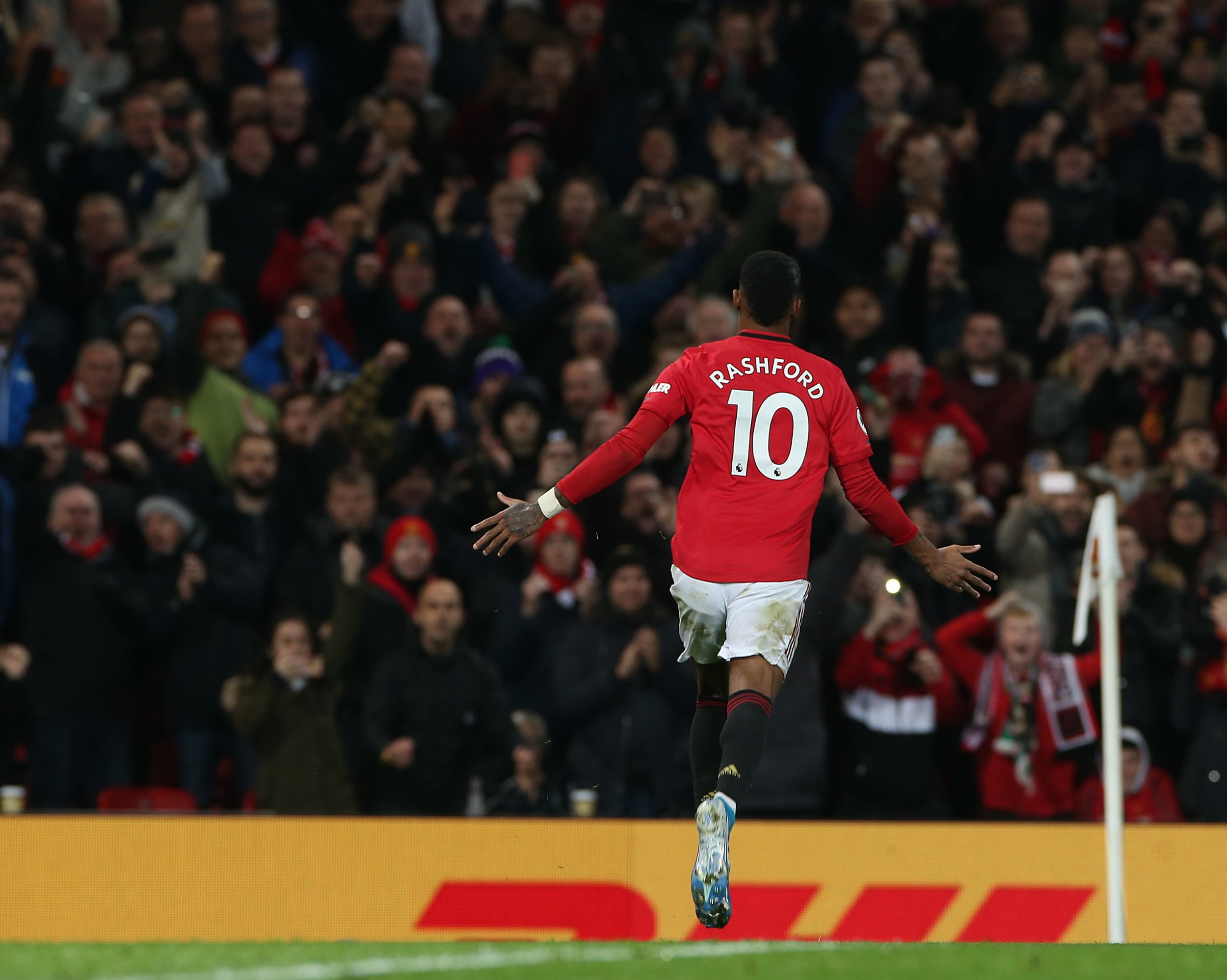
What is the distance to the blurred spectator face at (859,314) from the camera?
41.7 ft

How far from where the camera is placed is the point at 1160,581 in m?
11.1

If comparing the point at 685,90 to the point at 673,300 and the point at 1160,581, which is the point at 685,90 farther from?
the point at 1160,581

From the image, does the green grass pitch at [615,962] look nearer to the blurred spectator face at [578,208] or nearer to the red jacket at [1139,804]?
the red jacket at [1139,804]

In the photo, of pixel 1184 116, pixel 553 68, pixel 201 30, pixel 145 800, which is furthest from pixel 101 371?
pixel 1184 116

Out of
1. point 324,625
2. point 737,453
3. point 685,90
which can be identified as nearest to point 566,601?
point 324,625

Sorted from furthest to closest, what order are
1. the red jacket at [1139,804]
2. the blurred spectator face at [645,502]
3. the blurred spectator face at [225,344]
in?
the blurred spectator face at [225,344]
the blurred spectator face at [645,502]
the red jacket at [1139,804]

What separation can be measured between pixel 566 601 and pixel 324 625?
1.37 meters

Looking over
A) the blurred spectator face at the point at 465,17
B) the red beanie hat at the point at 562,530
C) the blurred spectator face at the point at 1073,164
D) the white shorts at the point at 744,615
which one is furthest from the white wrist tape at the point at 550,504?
the blurred spectator face at the point at 465,17

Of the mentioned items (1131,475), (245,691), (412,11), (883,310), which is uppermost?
(412,11)

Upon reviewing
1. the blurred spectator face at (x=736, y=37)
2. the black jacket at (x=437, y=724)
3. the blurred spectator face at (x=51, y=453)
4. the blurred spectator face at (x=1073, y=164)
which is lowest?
the black jacket at (x=437, y=724)

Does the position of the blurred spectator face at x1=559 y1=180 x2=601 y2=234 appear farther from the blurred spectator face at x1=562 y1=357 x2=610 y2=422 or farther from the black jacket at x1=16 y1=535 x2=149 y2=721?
the black jacket at x1=16 y1=535 x2=149 y2=721

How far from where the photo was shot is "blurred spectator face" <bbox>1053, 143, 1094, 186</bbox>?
14336 mm

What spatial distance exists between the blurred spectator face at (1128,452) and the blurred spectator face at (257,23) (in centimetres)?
702

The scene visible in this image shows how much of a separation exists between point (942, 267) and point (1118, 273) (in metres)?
1.18
